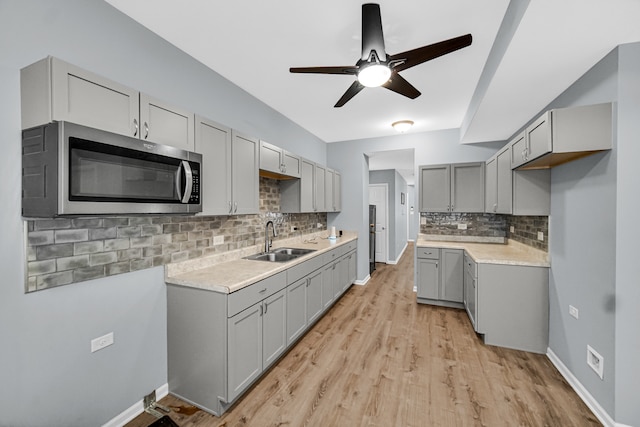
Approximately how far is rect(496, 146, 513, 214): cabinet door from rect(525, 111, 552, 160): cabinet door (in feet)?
2.10

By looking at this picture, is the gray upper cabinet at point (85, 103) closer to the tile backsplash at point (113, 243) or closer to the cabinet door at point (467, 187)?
the tile backsplash at point (113, 243)

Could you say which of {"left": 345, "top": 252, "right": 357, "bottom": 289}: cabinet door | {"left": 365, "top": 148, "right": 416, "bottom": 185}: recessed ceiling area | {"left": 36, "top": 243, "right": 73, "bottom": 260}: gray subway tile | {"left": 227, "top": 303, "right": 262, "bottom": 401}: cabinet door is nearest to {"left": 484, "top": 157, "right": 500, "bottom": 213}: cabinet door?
{"left": 365, "top": 148, "right": 416, "bottom": 185}: recessed ceiling area

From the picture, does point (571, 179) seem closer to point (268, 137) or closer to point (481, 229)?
point (481, 229)

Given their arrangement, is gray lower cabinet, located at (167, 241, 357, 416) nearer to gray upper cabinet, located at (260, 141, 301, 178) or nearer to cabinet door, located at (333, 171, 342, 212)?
gray upper cabinet, located at (260, 141, 301, 178)

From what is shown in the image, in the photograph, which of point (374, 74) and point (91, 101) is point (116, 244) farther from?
point (374, 74)

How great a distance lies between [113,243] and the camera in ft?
5.79

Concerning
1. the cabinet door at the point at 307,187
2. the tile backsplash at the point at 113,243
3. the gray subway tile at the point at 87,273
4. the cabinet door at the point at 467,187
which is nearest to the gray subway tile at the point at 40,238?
the tile backsplash at the point at 113,243

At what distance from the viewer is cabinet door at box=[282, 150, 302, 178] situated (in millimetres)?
3205

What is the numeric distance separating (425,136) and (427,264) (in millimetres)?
2175

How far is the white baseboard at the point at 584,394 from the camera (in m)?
1.80

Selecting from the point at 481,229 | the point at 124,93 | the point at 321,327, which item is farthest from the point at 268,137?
the point at 481,229

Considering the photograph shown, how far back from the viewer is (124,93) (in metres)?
1.54

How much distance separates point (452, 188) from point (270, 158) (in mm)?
2930

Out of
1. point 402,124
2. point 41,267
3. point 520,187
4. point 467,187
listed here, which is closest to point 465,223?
point 467,187
